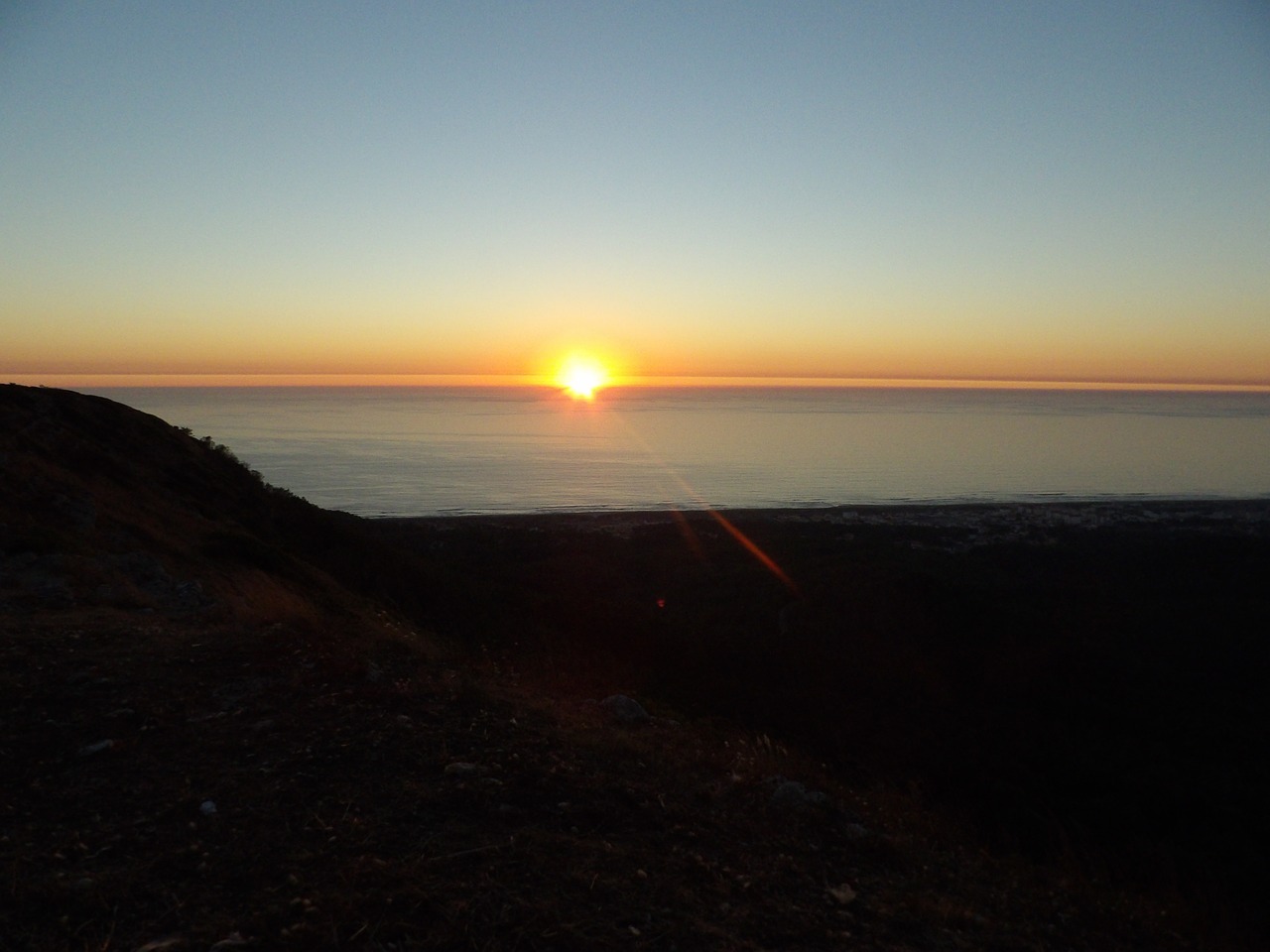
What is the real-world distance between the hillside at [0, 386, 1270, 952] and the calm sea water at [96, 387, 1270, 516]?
35.6 meters

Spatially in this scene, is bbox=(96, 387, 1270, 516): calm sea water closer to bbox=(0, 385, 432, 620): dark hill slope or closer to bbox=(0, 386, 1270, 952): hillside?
bbox=(0, 385, 432, 620): dark hill slope

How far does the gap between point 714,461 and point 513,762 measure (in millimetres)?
81448

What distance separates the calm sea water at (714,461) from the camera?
60906 mm

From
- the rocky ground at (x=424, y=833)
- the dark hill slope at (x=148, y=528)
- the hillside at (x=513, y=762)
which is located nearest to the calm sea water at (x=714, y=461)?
the dark hill slope at (x=148, y=528)

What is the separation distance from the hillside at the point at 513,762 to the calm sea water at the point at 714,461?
117ft

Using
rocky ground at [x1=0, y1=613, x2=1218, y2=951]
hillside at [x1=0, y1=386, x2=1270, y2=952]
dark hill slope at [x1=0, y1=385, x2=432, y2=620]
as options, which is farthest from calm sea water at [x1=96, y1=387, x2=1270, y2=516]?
rocky ground at [x1=0, y1=613, x2=1218, y2=951]

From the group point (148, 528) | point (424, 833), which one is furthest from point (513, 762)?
point (148, 528)

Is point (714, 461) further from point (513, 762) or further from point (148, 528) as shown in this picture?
point (513, 762)

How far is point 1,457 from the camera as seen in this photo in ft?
51.6

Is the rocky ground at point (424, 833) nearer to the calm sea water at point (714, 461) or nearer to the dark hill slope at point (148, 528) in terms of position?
the dark hill slope at point (148, 528)

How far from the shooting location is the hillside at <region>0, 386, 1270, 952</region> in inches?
162

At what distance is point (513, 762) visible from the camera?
5.91 meters

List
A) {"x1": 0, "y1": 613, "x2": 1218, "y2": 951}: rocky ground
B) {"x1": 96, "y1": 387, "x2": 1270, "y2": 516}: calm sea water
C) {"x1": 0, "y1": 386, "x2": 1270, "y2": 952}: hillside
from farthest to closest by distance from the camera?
{"x1": 96, "y1": 387, "x2": 1270, "y2": 516}: calm sea water, {"x1": 0, "y1": 386, "x2": 1270, "y2": 952}: hillside, {"x1": 0, "y1": 613, "x2": 1218, "y2": 951}: rocky ground

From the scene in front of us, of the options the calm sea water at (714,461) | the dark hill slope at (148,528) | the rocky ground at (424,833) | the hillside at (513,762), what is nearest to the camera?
the rocky ground at (424,833)
